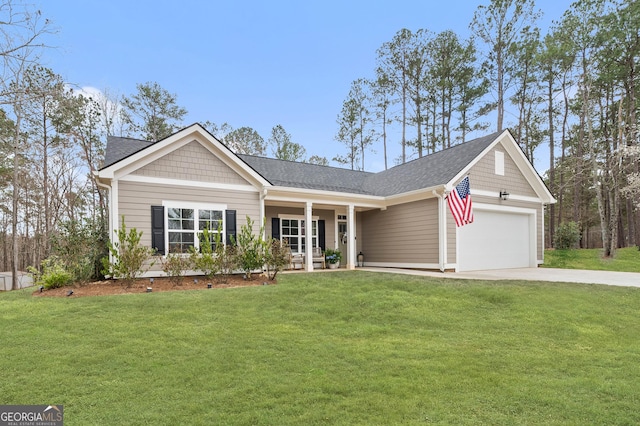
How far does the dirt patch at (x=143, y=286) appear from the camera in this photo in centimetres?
755

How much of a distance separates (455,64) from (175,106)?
18.1 metres

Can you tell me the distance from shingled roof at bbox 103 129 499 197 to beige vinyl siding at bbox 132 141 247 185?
37.0 inches

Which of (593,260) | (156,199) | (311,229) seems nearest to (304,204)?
(311,229)

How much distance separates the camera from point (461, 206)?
10625 millimetres

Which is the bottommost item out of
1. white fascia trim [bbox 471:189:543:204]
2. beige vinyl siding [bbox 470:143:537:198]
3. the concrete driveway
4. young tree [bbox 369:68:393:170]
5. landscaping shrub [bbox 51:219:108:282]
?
the concrete driveway

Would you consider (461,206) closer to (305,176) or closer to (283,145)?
(305,176)

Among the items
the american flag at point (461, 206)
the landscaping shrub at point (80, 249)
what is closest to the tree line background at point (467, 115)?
the landscaping shrub at point (80, 249)

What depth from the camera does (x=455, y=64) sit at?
860 inches

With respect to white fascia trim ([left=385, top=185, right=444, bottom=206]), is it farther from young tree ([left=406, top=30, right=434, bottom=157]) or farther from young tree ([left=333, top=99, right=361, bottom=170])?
young tree ([left=333, top=99, right=361, bottom=170])

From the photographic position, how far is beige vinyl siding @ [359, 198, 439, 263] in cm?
1198

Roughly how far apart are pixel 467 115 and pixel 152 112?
2031 centimetres

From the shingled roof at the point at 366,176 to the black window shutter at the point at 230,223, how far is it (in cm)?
181

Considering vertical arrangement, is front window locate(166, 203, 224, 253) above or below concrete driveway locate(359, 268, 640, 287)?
above

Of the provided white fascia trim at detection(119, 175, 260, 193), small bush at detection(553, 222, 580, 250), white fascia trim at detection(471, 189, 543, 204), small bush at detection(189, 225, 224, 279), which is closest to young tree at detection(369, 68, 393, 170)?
small bush at detection(553, 222, 580, 250)
